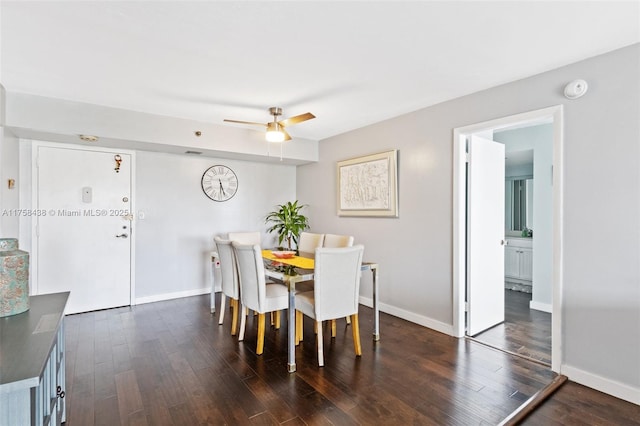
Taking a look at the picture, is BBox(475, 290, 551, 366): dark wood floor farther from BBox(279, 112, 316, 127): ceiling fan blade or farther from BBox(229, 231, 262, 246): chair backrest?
BBox(229, 231, 262, 246): chair backrest

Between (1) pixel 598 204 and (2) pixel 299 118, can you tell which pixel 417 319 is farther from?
(2) pixel 299 118

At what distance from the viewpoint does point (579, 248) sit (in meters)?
2.42

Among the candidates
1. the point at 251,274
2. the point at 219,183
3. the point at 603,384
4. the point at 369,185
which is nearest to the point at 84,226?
the point at 219,183

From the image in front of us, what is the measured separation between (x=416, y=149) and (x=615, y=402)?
2.67m

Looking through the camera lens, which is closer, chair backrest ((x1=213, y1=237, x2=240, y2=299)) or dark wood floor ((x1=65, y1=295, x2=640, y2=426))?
dark wood floor ((x1=65, y1=295, x2=640, y2=426))

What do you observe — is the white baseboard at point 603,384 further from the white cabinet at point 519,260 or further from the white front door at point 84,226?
the white front door at point 84,226

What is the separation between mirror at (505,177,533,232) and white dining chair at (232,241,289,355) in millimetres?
4642

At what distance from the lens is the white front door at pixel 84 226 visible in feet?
12.4

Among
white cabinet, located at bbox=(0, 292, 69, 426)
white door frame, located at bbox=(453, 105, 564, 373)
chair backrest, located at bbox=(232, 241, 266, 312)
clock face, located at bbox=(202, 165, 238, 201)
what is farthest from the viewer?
clock face, located at bbox=(202, 165, 238, 201)

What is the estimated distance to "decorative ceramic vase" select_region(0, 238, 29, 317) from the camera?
1.30 meters

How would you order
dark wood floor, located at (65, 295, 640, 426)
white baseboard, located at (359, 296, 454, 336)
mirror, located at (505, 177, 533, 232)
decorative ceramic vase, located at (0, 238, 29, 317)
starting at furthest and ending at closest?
mirror, located at (505, 177, 533, 232) → white baseboard, located at (359, 296, 454, 336) → dark wood floor, located at (65, 295, 640, 426) → decorative ceramic vase, located at (0, 238, 29, 317)

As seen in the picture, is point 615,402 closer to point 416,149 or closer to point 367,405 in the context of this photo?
point 367,405

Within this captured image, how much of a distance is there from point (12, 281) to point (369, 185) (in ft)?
11.6

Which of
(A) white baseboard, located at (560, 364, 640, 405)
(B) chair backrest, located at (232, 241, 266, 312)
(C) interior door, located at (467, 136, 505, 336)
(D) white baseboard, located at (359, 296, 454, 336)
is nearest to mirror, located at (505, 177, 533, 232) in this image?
(C) interior door, located at (467, 136, 505, 336)
